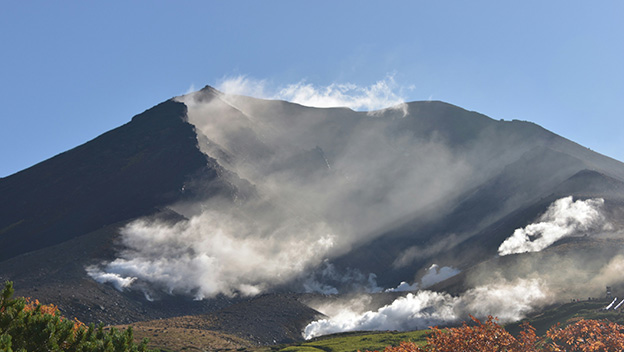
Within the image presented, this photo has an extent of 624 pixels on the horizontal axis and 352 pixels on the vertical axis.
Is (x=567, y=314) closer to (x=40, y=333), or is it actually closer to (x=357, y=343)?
(x=357, y=343)

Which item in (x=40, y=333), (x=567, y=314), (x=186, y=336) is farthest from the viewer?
(x=186, y=336)

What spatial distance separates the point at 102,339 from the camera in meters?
42.4

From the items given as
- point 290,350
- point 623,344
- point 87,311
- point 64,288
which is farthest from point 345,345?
point 623,344

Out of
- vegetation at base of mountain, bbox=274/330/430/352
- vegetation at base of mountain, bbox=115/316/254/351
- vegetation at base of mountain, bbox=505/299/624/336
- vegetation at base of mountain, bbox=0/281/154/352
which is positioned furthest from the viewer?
vegetation at base of mountain, bbox=274/330/430/352

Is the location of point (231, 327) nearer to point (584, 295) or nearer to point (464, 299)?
point (464, 299)

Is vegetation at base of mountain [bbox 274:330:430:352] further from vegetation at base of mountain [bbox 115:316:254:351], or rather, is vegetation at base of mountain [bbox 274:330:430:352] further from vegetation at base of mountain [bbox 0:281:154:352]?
vegetation at base of mountain [bbox 0:281:154:352]

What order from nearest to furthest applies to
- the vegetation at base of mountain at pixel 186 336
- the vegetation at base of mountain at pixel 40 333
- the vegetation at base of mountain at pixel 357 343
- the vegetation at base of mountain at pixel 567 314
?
the vegetation at base of mountain at pixel 40 333
the vegetation at base of mountain at pixel 567 314
the vegetation at base of mountain at pixel 186 336
the vegetation at base of mountain at pixel 357 343

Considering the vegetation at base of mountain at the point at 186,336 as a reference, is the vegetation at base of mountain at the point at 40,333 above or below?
below

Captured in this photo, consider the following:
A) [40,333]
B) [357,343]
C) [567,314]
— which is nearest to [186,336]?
[357,343]

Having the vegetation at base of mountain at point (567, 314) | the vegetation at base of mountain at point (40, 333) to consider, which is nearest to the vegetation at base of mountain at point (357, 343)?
the vegetation at base of mountain at point (567, 314)

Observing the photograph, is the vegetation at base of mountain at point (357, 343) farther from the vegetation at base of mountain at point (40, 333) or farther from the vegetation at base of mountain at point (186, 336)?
the vegetation at base of mountain at point (40, 333)

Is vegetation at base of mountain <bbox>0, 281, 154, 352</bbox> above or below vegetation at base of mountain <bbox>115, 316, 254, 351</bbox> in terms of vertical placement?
below

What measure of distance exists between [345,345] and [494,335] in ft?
394

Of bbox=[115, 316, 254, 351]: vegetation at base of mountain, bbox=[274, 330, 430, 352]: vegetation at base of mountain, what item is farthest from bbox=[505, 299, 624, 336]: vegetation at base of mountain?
bbox=[115, 316, 254, 351]: vegetation at base of mountain
